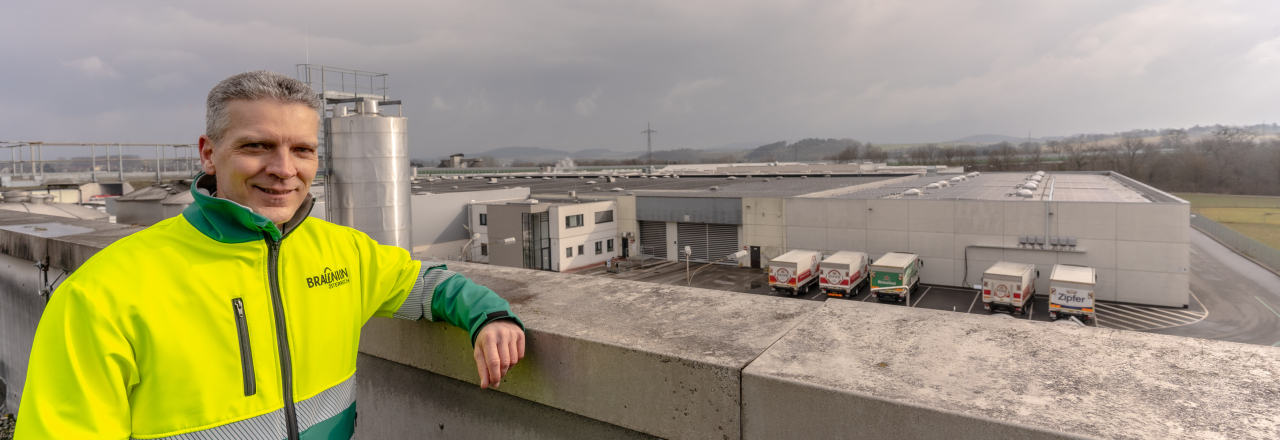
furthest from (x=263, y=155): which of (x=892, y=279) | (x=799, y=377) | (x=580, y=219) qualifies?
(x=580, y=219)

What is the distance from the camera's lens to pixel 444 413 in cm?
303

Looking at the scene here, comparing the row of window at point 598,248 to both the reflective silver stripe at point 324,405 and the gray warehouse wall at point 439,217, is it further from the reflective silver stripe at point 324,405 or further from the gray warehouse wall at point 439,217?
the reflective silver stripe at point 324,405

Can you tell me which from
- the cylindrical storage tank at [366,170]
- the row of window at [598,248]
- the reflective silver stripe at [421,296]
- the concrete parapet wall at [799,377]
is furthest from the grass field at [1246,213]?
the reflective silver stripe at [421,296]

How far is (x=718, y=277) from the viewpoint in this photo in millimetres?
35406

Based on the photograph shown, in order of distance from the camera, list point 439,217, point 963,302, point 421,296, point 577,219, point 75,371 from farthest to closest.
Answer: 1. point 439,217
2. point 577,219
3. point 963,302
4. point 421,296
5. point 75,371

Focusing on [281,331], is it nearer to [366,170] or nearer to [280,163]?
[280,163]

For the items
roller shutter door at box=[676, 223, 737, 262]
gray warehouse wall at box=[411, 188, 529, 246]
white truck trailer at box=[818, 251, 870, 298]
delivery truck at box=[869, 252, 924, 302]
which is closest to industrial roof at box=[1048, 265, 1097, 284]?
delivery truck at box=[869, 252, 924, 302]

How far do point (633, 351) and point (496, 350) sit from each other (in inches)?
19.9

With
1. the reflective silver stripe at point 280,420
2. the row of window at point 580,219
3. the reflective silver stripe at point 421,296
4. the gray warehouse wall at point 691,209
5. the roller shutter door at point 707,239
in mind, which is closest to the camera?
the reflective silver stripe at point 280,420

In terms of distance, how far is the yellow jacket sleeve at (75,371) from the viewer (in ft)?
4.82

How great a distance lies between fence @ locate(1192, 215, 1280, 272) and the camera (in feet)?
142

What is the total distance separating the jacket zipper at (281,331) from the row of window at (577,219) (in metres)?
35.4

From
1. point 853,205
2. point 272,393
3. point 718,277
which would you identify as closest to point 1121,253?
point 853,205

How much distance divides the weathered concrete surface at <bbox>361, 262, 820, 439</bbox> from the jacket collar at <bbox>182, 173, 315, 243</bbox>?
100 centimetres
